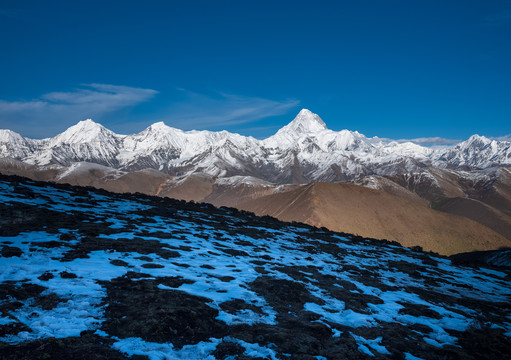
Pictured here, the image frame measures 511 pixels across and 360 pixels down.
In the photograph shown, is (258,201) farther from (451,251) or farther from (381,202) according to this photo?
(451,251)

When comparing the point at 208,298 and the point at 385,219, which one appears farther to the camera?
the point at 385,219

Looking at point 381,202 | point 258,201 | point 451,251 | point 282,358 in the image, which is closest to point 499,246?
point 451,251

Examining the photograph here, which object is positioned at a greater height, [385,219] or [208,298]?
[385,219]

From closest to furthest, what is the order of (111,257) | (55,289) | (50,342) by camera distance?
(50,342)
(55,289)
(111,257)

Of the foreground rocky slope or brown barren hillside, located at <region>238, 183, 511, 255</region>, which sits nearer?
the foreground rocky slope

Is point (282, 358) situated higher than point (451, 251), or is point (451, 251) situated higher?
point (282, 358)
